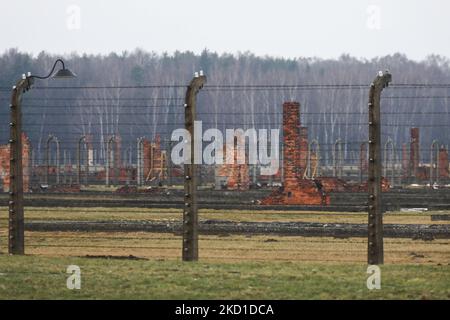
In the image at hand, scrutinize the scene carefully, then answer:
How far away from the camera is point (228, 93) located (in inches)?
3477

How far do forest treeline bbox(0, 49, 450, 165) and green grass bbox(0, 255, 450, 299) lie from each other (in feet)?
116

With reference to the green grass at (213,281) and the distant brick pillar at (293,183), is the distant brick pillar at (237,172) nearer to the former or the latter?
the distant brick pillar at (293,183)

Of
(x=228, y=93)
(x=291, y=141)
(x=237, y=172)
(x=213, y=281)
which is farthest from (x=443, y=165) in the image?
(x=213, y=281)

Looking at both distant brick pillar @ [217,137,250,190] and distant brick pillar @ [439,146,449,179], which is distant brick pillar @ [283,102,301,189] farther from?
distant brick pillar @ [439,146,449,179]

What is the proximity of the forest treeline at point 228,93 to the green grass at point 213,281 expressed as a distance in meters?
35.2

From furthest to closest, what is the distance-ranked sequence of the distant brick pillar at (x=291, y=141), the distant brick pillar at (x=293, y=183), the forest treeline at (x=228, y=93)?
the forest treeline at (x=228, y=93) < the distant brick pillar at (x=293, y=183) < the distant brick pillar at (x=291, y=141)

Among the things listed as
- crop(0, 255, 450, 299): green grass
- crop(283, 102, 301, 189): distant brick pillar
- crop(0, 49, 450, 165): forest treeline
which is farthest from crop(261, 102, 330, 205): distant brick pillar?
crop(0, 255, 450, 299): green grass

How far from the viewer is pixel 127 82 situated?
105562 mm

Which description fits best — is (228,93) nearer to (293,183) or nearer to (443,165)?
(443,165)

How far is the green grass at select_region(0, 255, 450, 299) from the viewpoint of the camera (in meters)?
10.5

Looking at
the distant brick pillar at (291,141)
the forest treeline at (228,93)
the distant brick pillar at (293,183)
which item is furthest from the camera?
the forest treeline at (228,93)

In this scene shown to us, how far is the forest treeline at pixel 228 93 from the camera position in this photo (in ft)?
234

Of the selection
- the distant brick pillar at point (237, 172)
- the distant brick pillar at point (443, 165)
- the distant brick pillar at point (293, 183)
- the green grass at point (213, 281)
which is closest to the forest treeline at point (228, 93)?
the distant brick pillar at point (443, 165)

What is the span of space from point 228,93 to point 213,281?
77.2 m
